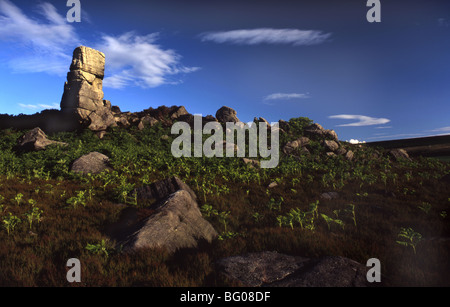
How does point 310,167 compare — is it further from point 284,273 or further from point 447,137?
point 447,137

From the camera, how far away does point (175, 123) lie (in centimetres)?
2967

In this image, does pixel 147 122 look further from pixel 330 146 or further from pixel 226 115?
pixel 330 146

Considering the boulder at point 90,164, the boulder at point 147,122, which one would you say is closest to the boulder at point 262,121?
the boulder at point 147,122

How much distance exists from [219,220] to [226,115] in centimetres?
2693

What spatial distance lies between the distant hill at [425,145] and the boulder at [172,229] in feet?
84.9

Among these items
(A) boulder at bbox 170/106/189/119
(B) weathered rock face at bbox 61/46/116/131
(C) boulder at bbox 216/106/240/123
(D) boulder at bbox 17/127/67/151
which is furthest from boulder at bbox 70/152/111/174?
(C) boulder at bbox 216/106/240/123

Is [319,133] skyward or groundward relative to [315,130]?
groundward

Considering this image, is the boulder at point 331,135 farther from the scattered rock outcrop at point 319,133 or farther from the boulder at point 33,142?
the boulder at point 33,142

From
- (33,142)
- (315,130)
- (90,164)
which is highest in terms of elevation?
(315,130)

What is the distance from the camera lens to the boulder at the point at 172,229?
6.18 metres

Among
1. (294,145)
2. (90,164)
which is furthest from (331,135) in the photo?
(90,164)

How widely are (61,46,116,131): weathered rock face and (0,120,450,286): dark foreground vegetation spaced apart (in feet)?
27.9

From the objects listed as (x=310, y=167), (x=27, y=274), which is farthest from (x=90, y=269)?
(x=310, y=167)

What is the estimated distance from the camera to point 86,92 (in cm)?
2622
